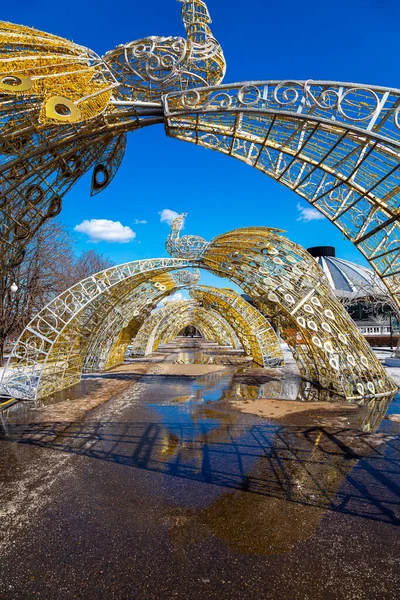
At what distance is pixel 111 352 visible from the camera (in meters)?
25.2

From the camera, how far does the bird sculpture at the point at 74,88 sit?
6438 millimetres

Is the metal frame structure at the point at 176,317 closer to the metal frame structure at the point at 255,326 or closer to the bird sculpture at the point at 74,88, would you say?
the metal frame structure at the point at 255,326

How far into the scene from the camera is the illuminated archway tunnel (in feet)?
45.2

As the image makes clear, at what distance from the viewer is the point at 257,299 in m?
20.6

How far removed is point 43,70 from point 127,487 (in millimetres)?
7924

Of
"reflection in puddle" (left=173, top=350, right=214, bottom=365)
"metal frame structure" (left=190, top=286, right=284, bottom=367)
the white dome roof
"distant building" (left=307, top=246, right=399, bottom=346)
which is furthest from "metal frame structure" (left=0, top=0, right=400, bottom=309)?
the white dome roof

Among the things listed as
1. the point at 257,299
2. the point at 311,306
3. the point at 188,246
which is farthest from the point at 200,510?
the point at 257,299

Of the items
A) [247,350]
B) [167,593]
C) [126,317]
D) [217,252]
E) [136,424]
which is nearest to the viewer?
[167,593]

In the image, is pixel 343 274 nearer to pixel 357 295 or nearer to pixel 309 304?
pixel 357 295

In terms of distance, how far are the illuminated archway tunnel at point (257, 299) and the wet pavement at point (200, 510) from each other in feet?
12.5

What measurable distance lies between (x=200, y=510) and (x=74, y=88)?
303 inches

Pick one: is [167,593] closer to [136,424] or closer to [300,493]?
[300,493]

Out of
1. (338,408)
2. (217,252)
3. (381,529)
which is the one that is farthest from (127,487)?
(217,252)

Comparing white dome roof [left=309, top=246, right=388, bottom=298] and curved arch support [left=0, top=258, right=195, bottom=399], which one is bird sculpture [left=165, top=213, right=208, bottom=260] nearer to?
curved arch support [left=0, top=258, right=195, bottom=399]
